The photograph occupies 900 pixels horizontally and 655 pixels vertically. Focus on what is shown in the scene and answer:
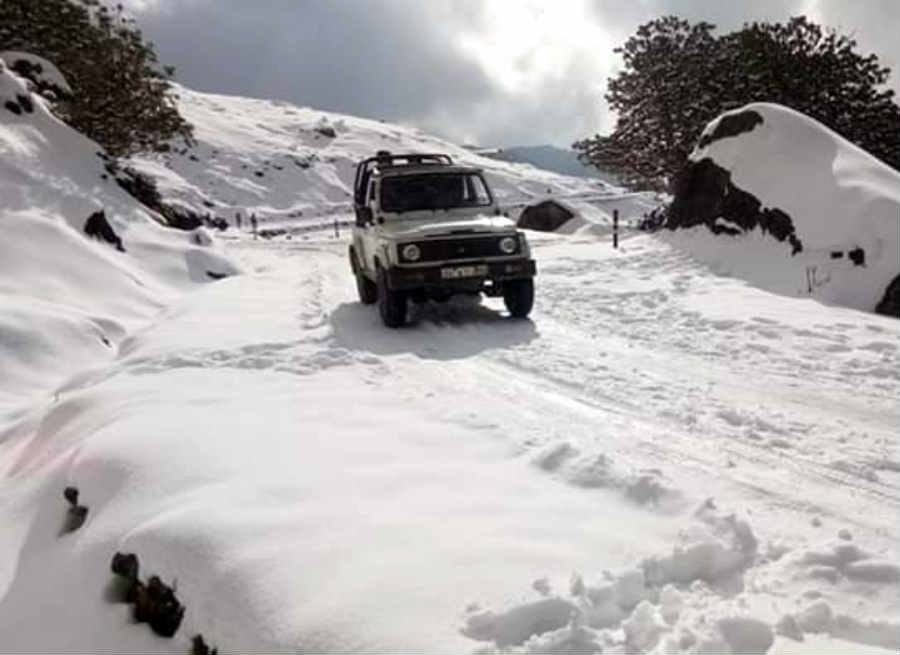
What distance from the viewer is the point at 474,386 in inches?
285

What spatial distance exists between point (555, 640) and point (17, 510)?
4.20m

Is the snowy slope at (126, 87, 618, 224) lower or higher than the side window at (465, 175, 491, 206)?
higher

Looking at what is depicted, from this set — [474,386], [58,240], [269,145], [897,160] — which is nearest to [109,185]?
[58,240]

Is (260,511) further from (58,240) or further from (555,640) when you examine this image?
(58,240)

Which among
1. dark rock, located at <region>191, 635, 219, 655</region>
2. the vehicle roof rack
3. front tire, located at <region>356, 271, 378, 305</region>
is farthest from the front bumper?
dark rock, located at <region>191, 635, 219, 655</region>

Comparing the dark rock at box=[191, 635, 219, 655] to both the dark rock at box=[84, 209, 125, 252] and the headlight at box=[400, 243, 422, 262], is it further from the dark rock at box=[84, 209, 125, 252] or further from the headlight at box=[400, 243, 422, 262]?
the dark rock at box=[84, 209, 125, 252]

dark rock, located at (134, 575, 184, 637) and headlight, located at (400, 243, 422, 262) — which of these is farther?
headlight, located at (400, 243, 422, 262)

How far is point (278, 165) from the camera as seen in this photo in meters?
72.4

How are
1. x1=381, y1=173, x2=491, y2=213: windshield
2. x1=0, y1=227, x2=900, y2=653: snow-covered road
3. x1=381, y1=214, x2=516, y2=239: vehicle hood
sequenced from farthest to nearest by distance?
x1=381, y1=173, x2=491, y2=213: windshield
x1=381, y1=214, x2=516, y2=239: vehicle hood
x1=0, y1=227, x2=900, y2=653: snow-covered road

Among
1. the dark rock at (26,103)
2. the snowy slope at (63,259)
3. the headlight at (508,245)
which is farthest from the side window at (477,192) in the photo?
the dark rock at (26,103)

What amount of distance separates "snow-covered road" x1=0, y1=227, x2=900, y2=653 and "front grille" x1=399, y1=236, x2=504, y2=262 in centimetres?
117

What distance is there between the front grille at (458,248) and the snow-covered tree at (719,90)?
21.6 meters

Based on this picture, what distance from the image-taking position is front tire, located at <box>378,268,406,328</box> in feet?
32.6

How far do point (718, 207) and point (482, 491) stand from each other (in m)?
12.7
